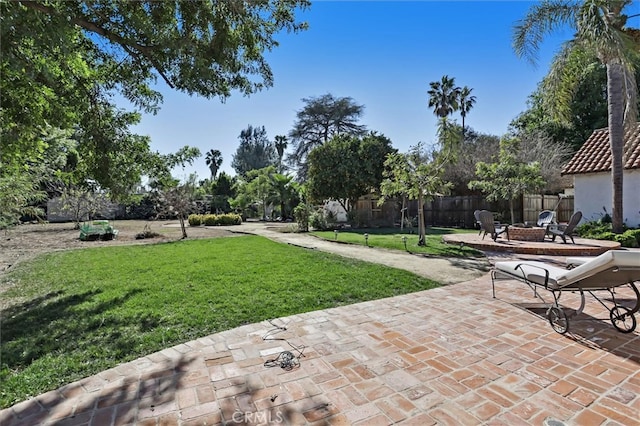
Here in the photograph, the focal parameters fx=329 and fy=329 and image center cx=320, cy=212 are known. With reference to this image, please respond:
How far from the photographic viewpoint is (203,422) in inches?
95.5

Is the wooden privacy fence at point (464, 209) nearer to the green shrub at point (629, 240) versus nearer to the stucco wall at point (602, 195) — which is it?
the stucco wall at point (602, 195)

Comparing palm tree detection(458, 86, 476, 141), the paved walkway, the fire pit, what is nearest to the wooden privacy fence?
the fire pit

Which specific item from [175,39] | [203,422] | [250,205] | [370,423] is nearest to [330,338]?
[370,423]

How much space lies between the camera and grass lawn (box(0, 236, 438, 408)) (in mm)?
3553

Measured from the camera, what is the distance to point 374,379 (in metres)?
3.01

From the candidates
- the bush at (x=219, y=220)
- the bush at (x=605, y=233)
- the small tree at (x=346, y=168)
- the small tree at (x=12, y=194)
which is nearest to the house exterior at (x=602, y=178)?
the bush at (x=605, y=233)

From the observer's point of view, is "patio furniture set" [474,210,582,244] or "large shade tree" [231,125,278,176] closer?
"patio furniture set" [474,210,582,244]

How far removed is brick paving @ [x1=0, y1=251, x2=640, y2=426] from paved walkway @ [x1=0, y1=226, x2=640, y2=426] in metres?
0.01

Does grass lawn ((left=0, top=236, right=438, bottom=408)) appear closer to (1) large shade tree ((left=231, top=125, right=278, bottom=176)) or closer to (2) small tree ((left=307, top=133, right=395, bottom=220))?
(2) small tree ((left=307, top=133, right=395, bottom=220))

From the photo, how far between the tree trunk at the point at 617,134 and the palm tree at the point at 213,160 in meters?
61.5

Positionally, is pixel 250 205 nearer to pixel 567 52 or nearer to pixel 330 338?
pixel 567 52

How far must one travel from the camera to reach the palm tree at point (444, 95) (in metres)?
33.6

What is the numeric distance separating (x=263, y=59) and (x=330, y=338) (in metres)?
5.39

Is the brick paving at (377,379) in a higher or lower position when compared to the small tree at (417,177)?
lower
